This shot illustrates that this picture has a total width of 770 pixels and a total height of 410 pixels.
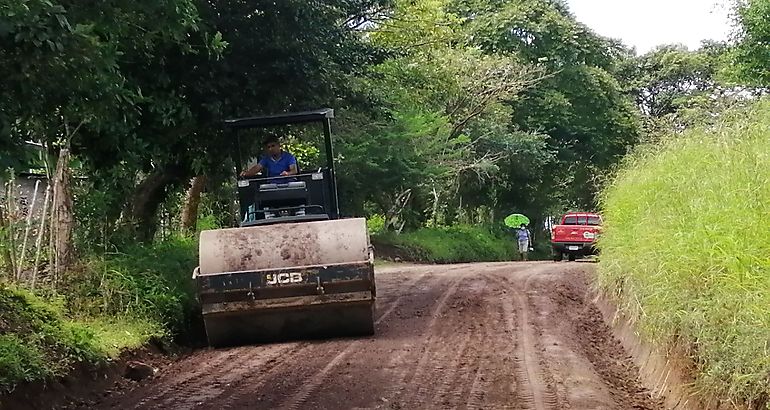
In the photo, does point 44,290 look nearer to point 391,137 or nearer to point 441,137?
point 391,137

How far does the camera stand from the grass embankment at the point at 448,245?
32562 millimetres

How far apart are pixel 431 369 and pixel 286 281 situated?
2279 millimetres

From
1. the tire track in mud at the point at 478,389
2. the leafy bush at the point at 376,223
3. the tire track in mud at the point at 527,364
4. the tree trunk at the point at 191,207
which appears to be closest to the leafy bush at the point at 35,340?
the tire track in mud at the point at 478,389

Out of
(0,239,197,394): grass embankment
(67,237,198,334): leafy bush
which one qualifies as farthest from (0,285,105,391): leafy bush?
(67,237,198,334): leafy bush

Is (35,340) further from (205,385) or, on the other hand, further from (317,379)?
(317,379)

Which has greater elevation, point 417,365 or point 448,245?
point 448,245

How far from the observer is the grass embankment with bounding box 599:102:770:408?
553 cm

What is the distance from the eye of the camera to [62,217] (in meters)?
11.7

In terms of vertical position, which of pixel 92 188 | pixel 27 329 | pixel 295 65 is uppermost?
pixel 295 65

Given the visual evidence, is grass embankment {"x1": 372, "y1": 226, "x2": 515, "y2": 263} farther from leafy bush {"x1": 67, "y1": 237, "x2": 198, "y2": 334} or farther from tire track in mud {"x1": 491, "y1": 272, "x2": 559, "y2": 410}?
leafy bush {"x1": 67, "y1": 237, "x2": 198, "y2": 334}

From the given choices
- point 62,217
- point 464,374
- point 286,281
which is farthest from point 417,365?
point 62,217

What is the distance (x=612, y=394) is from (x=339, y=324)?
395 cm

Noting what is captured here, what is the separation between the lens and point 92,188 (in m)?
13.3

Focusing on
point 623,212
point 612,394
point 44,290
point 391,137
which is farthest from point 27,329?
point 391,137
